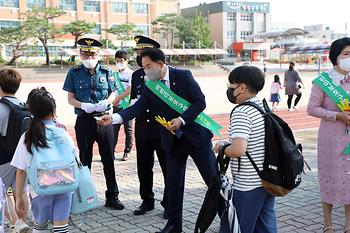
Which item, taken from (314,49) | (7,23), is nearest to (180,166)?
(314,49)

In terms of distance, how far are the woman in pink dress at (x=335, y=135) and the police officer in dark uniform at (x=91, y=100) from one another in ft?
7.65

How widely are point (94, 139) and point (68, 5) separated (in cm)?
6528

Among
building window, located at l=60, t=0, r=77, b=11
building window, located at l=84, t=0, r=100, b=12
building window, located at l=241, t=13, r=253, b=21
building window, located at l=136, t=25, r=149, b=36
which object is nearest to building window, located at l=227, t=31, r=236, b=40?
building window, located at l=241, t=13, r=253, b=21

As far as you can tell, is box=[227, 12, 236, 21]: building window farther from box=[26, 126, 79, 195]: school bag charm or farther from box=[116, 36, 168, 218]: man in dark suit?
box=[26, 126, 79, 195]: school bag charm

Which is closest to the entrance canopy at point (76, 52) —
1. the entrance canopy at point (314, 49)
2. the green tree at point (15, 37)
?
the green tree at point (15, 37)

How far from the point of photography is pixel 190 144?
158 inches

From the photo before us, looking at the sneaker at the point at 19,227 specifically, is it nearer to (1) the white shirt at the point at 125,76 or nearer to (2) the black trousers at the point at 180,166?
(2) the black trousers at the point at 180,166

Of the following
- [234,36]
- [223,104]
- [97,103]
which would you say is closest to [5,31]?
[223,104]

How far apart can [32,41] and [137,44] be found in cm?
5148

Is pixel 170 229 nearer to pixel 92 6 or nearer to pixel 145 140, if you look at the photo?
pixel 145 140

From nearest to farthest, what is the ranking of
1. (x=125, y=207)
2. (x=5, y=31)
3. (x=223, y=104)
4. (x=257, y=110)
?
1. (x=257, y=110)
2. (x=125, y=207)
3. (x=223, y=104)
4. (x=5, y=31)

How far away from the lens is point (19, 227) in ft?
13.4

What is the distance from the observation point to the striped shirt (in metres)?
2.74

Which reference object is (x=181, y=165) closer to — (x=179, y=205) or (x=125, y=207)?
(x=179, y=205)
